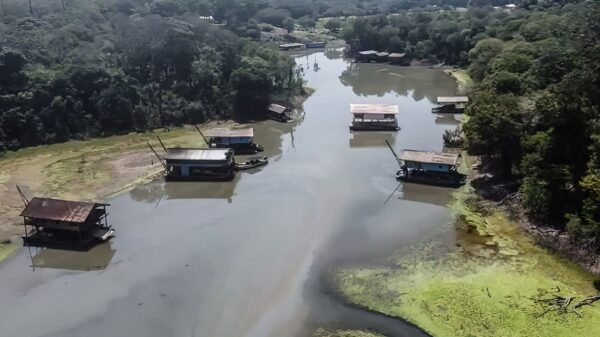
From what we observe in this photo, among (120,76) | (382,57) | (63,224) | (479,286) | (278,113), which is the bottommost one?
(479,286)

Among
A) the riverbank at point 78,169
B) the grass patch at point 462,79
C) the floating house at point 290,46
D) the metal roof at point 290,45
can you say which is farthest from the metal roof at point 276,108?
the metal roof at point 290,45

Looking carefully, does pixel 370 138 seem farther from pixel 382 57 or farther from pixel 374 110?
pixel 382 57

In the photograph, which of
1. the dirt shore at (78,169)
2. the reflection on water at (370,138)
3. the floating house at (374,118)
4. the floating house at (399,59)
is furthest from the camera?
the floating house at (399,59)

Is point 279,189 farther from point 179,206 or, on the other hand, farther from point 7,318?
point 7,318

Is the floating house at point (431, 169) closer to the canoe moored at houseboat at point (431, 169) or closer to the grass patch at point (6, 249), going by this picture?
the canoe moored at houseboat at point (431, 169)

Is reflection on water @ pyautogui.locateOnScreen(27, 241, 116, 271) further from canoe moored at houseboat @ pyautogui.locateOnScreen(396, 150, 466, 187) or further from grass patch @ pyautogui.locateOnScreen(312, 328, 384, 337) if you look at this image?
canoe moored at houseboat @ pyautogui.locateOnScreen(396, 150, 466, 187)

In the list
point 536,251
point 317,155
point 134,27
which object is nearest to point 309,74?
point 134,27

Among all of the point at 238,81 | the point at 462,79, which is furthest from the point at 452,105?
the point at 238,81
